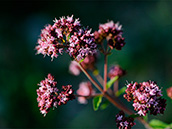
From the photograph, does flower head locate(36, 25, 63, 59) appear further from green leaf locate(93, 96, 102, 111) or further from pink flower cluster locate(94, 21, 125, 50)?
green leaf locate(93, 96, 102, 111)

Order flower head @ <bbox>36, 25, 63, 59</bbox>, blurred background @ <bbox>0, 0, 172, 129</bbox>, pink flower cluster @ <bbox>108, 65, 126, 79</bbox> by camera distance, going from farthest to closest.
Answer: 1. blurred background @ <bbox>0, 0, 172, 129</bbox>
2. pink flower cluster @ <bbox>108, 65, 126, 79</bbox>
3. flower head @ <bbox>36, 25, 63, 59</bbox>

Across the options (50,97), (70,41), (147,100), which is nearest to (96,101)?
(50,97)

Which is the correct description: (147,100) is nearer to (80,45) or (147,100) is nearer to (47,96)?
(80,45)

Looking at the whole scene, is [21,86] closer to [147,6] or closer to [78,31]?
[78,31]

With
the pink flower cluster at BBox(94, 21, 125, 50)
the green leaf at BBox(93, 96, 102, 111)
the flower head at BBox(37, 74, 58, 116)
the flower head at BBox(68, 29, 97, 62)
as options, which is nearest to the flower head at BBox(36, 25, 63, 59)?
the flower head at BBox(68, 29, 97, 62)

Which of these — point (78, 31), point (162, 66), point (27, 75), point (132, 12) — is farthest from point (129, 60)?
point (78, 31)

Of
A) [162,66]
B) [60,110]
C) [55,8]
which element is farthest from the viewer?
[55,8]
